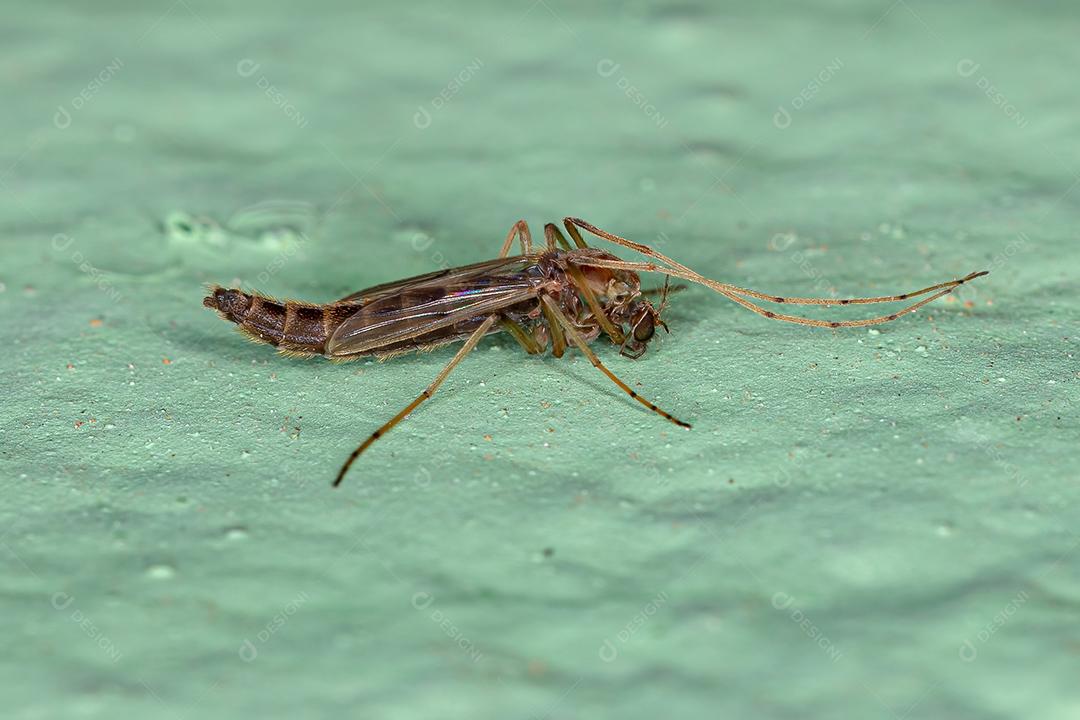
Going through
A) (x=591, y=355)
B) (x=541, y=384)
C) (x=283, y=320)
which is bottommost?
(x=541, y=384)

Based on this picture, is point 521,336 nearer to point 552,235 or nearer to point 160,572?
point 552,235

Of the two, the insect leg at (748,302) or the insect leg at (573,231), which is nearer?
the insect leg at (748,302)

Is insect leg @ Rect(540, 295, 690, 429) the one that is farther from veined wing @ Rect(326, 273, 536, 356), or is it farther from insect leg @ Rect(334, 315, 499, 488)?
insect leg @ Rect(334, 315, 499, 488)

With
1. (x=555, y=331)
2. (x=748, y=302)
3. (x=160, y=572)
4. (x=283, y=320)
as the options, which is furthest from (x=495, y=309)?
(x=160, y=572)

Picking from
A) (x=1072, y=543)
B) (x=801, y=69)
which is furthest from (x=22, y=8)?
(x=1072, y=543)

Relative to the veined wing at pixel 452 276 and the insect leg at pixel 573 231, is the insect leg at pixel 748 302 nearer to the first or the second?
the insect leg at pixel 573 231

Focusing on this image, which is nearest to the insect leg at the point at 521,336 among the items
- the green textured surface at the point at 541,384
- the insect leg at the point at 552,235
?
the green textured surface at the point at 541,384
